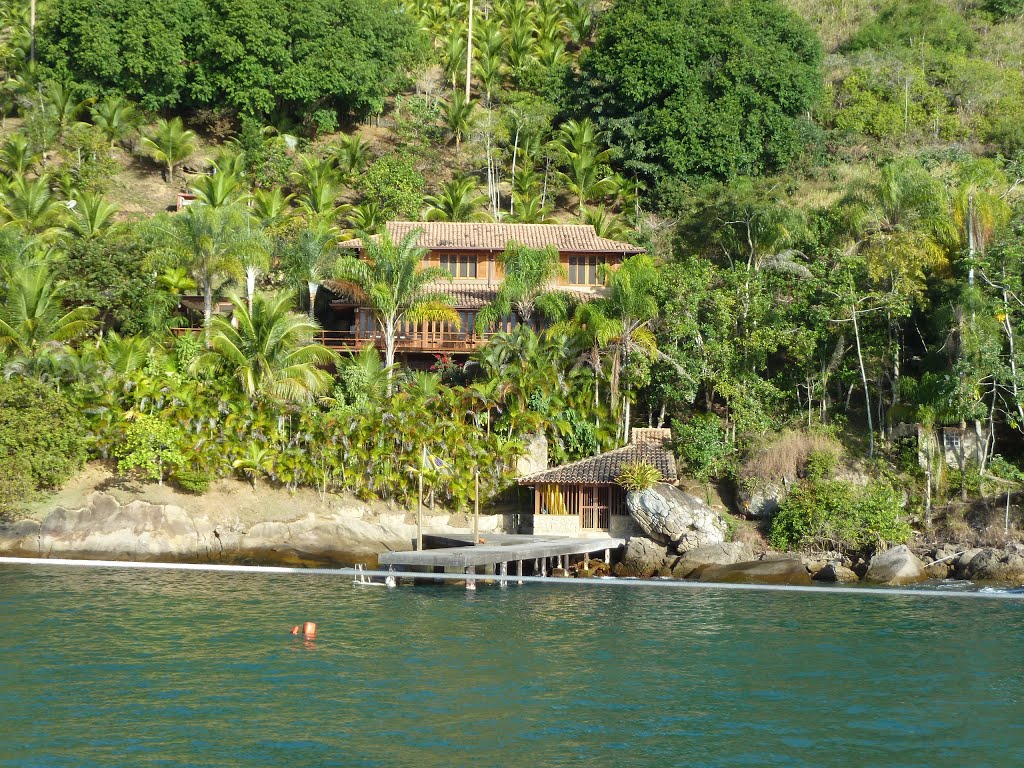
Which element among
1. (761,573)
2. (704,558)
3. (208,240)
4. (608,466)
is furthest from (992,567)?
(208,240)

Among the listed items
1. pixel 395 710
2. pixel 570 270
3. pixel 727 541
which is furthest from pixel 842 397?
pixel 395 710

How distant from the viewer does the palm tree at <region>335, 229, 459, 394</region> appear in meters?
42.6

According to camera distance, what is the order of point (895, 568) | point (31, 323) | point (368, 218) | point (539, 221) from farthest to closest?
point (539, 221)
point (368, 218)
point (31, 323)
point (895, 568)

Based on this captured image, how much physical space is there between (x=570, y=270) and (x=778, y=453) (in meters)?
14.8

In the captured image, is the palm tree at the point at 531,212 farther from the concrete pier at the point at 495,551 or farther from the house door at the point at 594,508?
the concrete pier at the point at 495,551

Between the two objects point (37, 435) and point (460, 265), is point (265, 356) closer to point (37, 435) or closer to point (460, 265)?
point (37, 435)

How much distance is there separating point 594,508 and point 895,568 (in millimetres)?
10155

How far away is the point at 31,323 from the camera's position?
39.6 m

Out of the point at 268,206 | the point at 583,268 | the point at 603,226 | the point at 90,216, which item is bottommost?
the point at 583,268

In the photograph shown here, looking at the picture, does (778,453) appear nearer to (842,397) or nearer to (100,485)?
(842,397)

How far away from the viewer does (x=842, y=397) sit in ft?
141

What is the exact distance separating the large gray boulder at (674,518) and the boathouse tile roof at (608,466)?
875mm

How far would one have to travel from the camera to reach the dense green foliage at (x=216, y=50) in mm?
61094

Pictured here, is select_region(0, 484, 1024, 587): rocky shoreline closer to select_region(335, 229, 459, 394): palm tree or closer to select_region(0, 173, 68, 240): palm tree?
select_region(335, 229, 459, 394): palm tree
